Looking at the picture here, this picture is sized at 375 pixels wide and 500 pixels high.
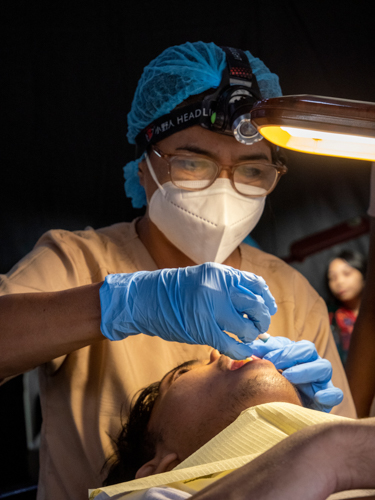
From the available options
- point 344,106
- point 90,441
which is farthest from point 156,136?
point 90,441

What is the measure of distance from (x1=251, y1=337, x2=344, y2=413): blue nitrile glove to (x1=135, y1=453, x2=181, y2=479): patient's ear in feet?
1.17

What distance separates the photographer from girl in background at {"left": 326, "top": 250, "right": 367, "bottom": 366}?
124 inches

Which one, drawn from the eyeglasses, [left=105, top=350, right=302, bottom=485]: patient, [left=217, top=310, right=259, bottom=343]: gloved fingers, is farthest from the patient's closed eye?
the eyeglasses

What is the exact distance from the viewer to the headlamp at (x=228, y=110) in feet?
5.06

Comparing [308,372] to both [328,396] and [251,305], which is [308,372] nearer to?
[328,396]

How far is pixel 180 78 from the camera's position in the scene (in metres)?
1.64

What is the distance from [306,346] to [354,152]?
1.80 feet

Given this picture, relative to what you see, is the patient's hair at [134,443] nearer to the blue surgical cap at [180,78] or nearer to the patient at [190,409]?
the patient at [190,409]

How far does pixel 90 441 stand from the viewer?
54.2 inches

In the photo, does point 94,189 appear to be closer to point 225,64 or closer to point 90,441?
point 225,64

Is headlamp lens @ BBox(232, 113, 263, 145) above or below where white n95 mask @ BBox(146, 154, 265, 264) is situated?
above

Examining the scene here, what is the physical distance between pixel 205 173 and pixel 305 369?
730 mm

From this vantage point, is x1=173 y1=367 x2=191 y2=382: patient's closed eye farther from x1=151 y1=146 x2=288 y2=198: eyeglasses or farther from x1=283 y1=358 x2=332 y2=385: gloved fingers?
x1=151 y1=146 x2=288 y2=198: eyeglasses

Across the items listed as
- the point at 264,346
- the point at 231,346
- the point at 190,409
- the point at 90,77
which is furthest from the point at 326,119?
the point at 90,77
